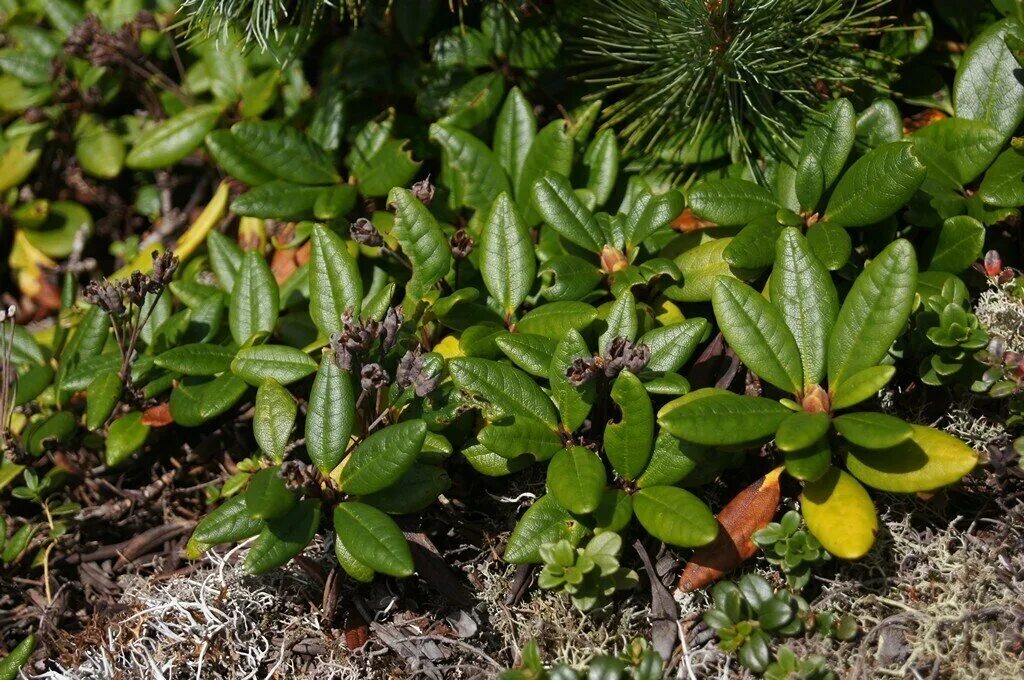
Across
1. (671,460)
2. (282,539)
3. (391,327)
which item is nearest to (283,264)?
(391,327)

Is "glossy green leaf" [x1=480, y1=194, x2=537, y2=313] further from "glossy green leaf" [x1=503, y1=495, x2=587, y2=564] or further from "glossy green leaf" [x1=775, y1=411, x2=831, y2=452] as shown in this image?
"glossy green leaf" [x1=775, y1=411, x2=831, y2=452]

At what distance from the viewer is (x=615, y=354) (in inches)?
73.4

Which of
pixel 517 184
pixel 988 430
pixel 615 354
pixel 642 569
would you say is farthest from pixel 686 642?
pixel 517 184

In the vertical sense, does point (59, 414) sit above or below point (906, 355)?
Result: below

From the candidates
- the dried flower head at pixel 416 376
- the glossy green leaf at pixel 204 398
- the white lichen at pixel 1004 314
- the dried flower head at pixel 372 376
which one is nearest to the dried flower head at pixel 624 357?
the dried flower head at pixel 416 376

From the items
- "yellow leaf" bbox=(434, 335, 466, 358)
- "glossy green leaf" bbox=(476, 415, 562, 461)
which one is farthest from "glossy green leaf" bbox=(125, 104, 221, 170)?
"glossy green leaf" bbox=(476, 415, 562, 461)

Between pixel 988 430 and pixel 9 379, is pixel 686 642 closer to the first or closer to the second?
pixel 988 430

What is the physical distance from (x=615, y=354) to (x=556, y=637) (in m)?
0.61

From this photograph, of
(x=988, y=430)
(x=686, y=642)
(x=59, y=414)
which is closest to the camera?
(x=686, y=642)

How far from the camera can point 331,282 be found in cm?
222

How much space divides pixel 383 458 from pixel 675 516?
592mm

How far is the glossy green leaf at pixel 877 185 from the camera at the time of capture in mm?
1931

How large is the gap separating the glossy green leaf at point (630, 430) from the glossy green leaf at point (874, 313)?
1.26ft

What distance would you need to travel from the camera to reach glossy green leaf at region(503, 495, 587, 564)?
1.85 m
